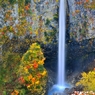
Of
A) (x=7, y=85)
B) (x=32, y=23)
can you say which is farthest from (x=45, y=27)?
(x=7, y=85)

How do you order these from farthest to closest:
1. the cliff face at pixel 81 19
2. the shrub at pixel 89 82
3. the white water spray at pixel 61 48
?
the white water spray at pixel 61 48, the cliff face at pixel 81 19, the shrub at pixel 89 82

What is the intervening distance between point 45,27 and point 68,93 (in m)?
6.22

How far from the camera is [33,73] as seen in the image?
1441 cm

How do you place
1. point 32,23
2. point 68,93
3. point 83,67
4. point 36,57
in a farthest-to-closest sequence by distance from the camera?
point 83,67 → point 32,23 → point 36,57 → point 68,93

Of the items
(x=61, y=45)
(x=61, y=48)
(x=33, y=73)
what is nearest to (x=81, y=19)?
(x=61, y=45)

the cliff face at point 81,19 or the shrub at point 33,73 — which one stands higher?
the cliff face at point 81,19

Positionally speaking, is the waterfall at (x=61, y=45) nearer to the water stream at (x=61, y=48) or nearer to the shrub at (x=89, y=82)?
the water stream at (x=61, y=48)

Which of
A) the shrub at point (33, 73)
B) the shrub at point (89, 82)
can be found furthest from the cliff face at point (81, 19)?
the shrub at point (33, 73)

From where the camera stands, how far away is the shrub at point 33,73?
14234 mm

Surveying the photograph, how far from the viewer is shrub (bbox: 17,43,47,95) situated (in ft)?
46.7

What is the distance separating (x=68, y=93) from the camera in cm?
1343

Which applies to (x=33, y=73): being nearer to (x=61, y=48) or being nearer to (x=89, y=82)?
(x=89, y=82)

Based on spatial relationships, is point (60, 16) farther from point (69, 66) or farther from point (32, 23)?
point (69, 66)

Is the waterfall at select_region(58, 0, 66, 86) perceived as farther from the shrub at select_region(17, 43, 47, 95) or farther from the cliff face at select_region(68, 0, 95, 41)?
the shrub at select_region(17, 43, 47, 95)
